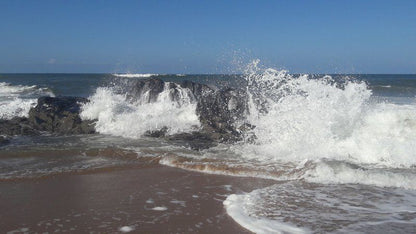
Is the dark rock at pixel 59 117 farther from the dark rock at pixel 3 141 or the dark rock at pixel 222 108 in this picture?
the dark rock at pixel 222 108

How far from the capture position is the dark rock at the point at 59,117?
11.8m

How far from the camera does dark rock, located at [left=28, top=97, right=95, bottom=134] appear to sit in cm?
1180

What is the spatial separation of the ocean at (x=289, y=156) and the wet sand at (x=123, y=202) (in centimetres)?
21

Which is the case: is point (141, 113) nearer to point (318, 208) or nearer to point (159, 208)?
point (159, 208)

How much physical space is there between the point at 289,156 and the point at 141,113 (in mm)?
6133

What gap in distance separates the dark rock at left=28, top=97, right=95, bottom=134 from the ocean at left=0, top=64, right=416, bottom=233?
1.64 ft

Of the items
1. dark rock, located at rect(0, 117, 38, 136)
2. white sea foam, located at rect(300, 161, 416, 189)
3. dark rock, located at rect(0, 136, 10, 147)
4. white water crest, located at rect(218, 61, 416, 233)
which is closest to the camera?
white water crest, located at rect(218, 61, 416, 233)

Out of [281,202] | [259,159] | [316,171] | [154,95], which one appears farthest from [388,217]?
[154,95]

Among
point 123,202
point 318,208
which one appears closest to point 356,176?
point 318,208

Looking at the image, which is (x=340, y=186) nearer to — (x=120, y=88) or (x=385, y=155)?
(x=385, y=155)

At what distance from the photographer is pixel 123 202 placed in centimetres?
495

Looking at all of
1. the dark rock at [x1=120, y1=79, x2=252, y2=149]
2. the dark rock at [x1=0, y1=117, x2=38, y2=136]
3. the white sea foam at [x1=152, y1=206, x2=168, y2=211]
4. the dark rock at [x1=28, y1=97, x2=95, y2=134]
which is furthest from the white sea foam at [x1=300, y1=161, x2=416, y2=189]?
the dark rock at [x1=0, y1=117, x2=38, y2=136]

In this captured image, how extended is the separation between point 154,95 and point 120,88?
3780 millimetres

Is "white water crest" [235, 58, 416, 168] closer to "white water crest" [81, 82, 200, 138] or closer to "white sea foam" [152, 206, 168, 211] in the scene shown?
"white water crest" [81, 82, 200, 138]
